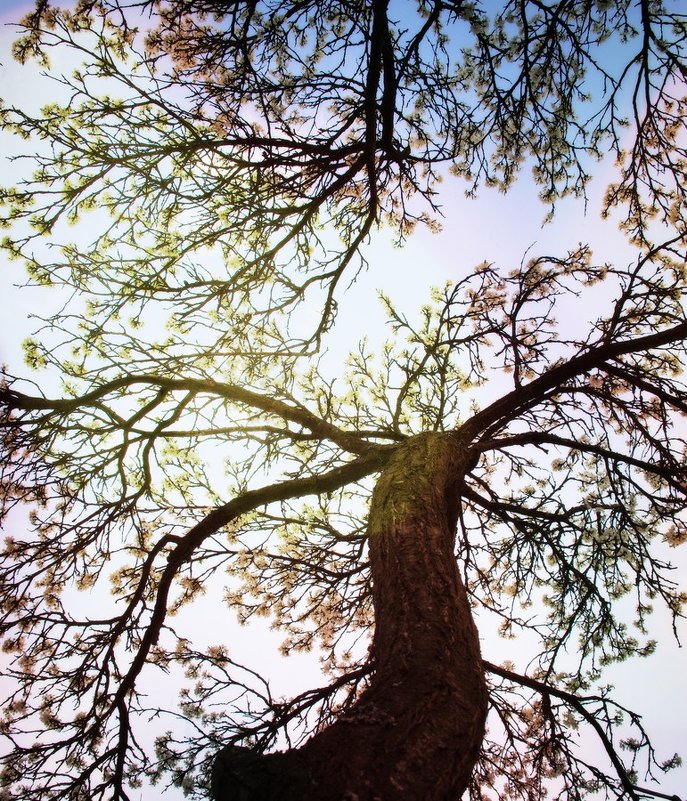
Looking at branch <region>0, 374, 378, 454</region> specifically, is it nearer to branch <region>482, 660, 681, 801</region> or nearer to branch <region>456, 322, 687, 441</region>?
branch <region>456, 322, 687, 441</region>

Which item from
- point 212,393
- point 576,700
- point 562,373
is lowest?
point 576,700

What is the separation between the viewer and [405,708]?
4.16 feet

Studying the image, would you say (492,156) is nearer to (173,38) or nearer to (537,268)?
(537,268)

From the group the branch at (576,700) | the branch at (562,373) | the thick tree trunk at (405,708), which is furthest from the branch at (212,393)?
the branch at (576,700)

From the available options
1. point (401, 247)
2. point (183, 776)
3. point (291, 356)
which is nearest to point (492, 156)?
point (401, 247)

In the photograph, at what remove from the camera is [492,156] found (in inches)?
164

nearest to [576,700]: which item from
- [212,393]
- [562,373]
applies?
[562,373]

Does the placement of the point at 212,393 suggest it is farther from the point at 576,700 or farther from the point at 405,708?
the point at 576,700

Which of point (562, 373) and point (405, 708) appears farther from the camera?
point (562, 373)

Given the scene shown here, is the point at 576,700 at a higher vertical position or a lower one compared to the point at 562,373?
lower

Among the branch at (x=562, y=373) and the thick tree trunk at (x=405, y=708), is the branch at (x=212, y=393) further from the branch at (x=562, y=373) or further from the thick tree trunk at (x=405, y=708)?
the thick tree trunk at (x=405, y=708)

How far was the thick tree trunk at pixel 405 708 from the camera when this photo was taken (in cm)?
101

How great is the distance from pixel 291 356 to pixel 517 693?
3477 millimetres

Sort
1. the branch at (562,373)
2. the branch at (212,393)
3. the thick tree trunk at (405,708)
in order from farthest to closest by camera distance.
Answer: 1. the branch at (562,373)
2. the branch at (212,393)
3. the thick tree trunk at (405,708)
